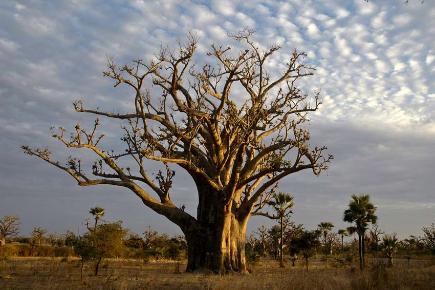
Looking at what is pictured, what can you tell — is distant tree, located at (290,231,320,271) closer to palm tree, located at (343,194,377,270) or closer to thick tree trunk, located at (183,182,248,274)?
palm tree, located at (343,194,377,270)

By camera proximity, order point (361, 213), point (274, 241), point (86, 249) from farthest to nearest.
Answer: point (274, 241) < point (361, 213) < point (86, 249)

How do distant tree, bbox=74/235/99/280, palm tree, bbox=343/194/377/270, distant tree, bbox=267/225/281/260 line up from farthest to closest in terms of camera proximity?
distant tree, bbox=267/225/281/260, palm tree, bbox=343/194/377/270, distant tree, bbox=74/235/99/280

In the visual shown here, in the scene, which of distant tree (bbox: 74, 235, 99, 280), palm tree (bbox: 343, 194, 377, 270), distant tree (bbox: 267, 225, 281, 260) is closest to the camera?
distant tree (bbox: 74, 235, 99, 280)

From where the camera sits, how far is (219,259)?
20.5 metres

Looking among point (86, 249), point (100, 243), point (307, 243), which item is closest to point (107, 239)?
point (100, 243)

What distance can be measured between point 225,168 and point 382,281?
9.73m

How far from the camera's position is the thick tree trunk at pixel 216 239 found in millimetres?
20672

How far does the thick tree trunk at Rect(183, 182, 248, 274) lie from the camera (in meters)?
20.7

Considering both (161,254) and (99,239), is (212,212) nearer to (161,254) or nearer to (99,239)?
(99,239)

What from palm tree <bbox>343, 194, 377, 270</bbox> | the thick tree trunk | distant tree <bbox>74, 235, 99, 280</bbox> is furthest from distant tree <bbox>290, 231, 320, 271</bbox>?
distant tree <bbox>74, 235, 99, 280</bbox>

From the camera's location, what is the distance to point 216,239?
20859 mm

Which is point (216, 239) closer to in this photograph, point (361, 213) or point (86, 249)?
point (86, 249)

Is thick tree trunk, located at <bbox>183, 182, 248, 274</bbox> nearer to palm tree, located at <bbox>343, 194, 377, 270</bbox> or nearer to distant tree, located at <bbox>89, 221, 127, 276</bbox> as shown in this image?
distant tree, located at <bbox>89, 221, 127, 276</bbox>

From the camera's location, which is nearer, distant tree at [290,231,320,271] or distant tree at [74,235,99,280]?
distant tree at [74,235,99,280]
